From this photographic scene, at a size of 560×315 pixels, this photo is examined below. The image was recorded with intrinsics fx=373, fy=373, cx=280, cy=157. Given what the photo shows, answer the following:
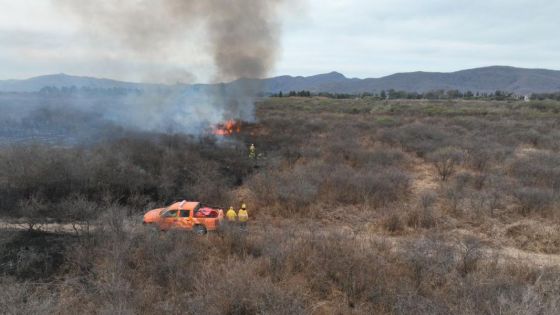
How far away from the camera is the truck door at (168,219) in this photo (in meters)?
11.3

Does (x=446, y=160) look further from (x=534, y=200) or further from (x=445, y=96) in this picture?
(x=445, y=96)

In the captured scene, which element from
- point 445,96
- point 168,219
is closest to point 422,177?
point 168,219

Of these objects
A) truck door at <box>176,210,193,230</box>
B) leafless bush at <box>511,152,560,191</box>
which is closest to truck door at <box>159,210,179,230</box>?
truck door at <box>176,210,193,230</box>

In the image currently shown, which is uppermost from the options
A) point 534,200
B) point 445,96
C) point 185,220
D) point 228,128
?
point 228,128

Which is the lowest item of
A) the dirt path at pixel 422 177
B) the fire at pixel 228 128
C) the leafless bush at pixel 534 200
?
the dirt path at pixel 422 177

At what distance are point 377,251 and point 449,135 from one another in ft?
70.2

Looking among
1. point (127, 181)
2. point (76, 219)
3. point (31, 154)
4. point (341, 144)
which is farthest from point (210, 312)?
point (341, 144)

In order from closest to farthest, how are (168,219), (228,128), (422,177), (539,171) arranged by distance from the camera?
1. (168,219)
2. (539,171)
3. (422,177)
4. (228,128)

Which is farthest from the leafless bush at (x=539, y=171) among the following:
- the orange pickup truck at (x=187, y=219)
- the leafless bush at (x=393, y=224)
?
the orange pickup truck at (x=187, y=219)

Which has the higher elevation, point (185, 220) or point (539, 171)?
point (185, 220)

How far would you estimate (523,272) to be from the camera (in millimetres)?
8320

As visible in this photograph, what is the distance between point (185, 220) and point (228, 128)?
17123 mm

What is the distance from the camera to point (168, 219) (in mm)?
11383

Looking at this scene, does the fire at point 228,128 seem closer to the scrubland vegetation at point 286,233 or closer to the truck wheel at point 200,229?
the scrubland vegetation at point 286,233
